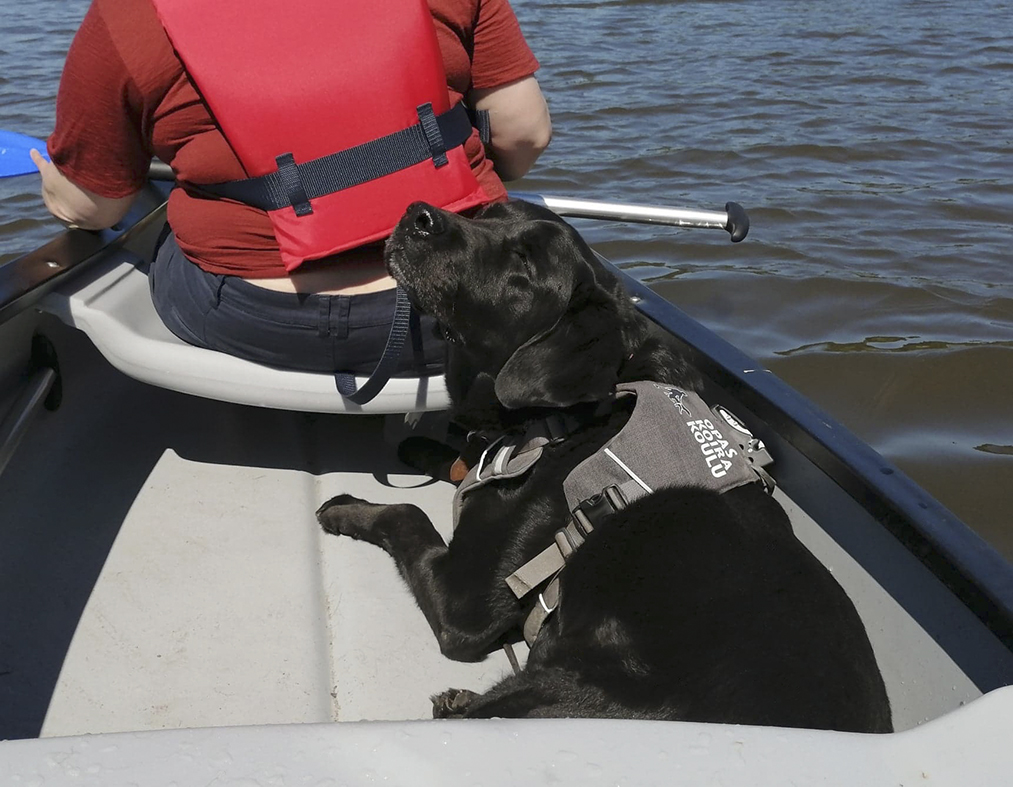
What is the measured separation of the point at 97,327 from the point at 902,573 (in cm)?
216

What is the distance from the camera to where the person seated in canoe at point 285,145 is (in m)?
2.34

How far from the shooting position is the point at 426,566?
8.55ft

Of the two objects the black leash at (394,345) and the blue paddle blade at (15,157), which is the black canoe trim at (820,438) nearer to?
the black leash at (394,345)

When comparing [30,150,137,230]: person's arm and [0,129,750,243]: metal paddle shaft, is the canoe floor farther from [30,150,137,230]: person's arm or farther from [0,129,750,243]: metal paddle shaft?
[0,129,750,243]: metal paddle shaft

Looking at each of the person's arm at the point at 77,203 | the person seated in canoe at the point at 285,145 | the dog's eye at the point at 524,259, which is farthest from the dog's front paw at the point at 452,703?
the person's arm at the point at 77,203

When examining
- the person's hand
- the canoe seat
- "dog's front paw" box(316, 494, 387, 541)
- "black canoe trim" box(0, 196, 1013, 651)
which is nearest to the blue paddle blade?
"black canoe trim" box(0, 196, 1013, 651)

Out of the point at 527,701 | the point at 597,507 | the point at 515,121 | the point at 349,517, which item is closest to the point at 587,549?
the point at 597,507

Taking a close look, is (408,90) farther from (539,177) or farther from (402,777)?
(539,177)

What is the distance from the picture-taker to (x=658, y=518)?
2.21 metres

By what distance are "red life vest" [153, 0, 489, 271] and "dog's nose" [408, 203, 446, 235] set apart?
13 centimetres

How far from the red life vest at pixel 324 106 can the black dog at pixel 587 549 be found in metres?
0.18

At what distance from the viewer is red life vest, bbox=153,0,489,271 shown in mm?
2324

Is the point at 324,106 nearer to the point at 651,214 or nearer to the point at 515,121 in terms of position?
the point at 515,121

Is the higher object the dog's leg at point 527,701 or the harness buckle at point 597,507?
the harness buckle at point 597,507
